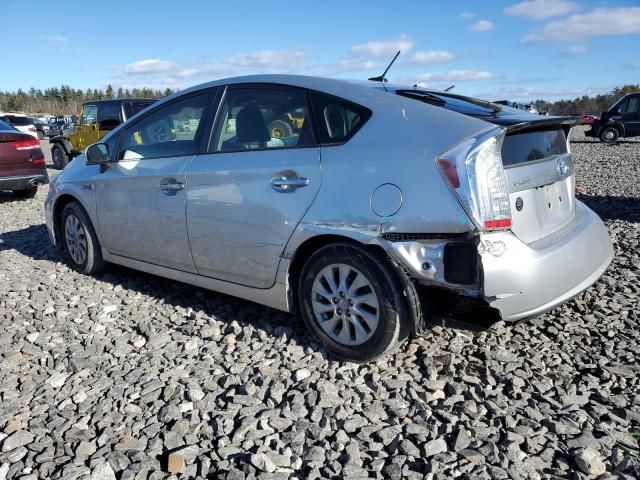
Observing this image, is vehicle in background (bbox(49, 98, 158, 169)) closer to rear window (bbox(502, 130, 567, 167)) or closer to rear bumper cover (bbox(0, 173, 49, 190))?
rear bumper cover (bbox(0, 173, 49, 190))

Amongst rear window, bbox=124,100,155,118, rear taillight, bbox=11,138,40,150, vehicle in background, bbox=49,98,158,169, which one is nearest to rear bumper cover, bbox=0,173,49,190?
rear taillight, bbox=11,138,40,150

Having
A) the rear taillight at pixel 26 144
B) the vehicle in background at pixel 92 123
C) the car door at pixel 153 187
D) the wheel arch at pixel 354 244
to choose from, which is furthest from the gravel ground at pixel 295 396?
the vehicle in background at pixel 92 123

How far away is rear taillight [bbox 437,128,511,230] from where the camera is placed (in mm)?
2734

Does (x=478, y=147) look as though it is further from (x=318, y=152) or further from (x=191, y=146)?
(x=191, y=146)

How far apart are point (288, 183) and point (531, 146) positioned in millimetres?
1385

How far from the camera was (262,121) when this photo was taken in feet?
11.9

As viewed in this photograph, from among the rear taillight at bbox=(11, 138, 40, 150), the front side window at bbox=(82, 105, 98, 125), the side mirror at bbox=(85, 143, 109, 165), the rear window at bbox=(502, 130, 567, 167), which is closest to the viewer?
the rear window at bbox=(502, 130, 567, 167)

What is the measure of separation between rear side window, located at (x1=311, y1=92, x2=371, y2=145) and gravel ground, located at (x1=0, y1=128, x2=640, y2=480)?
1.29 meters

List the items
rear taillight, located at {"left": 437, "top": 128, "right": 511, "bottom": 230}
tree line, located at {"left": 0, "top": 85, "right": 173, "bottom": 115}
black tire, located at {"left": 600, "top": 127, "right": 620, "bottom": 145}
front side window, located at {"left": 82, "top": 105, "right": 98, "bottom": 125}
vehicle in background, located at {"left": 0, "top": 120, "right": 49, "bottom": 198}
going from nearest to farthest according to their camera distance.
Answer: rear taillight, located at {"left": 437, "top": 128, "right": 511, "bottom": 230} → vehicle in background, located at {"left": 0, "top": 120, "right": 49, "bottom": 198} → front side window, located at {"left": 82, "top": 105, "right": 98, "bottom": 125} → black tire, located at {"left": 600, "top": 127, "right": 620, "bottom": 145} → tree line, located at {"left": 0, "top": 85, "right": 173, "bottom": 115}

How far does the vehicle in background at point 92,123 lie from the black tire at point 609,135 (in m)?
17.2

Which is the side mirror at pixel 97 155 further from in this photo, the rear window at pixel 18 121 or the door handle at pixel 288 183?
the rear window at pixel 18 121

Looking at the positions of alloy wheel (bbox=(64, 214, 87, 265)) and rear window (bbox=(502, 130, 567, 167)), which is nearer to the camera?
rear window (bbox=(502, 130, 567, 167))

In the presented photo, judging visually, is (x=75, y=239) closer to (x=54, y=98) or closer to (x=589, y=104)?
(x=589, y=104)

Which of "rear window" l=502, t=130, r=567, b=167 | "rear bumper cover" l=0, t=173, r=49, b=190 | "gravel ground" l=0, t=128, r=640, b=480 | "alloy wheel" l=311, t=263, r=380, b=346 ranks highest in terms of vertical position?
"rear window" l=502, t=130, r=567, b=167
